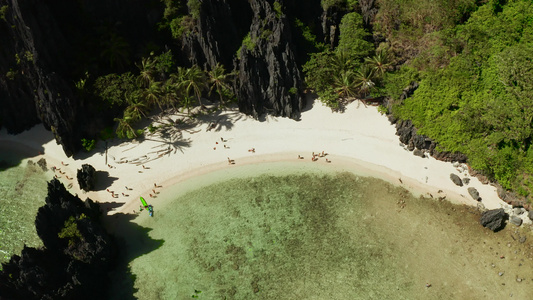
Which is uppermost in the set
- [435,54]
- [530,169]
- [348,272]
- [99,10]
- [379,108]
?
[99,10]

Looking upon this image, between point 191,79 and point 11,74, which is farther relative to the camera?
point 191,79

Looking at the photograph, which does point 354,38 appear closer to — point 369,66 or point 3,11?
point 369,66

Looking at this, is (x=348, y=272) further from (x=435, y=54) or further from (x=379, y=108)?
(x=435, y=54)

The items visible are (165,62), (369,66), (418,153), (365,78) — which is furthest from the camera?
(165,62)

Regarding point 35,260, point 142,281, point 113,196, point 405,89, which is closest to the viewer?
point 35,260

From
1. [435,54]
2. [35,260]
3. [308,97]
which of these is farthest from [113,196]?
[435,54]

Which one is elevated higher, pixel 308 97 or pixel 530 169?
pixel 308 97

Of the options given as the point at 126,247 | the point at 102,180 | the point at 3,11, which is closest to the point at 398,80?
the point at 126,247
